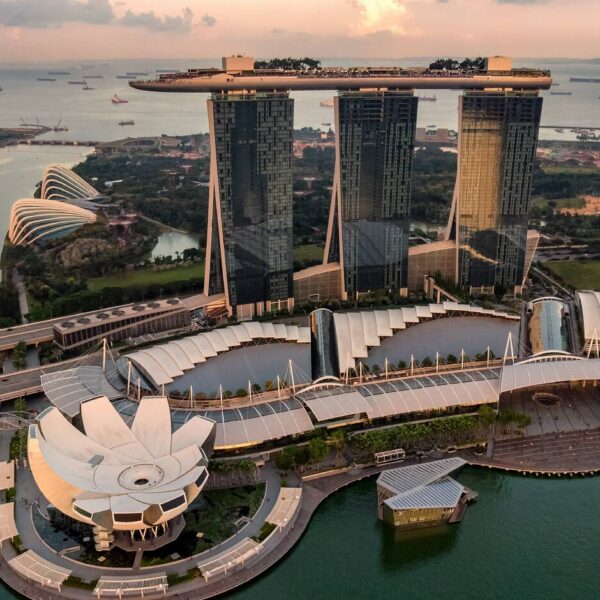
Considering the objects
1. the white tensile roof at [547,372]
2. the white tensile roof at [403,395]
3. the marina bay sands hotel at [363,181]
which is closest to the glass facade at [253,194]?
the marina bay sands hotel at [363,181]

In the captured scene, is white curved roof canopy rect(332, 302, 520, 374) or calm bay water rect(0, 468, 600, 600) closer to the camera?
calm bay water rect(0, 468, 600, 600)

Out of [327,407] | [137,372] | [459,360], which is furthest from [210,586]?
[459,360]

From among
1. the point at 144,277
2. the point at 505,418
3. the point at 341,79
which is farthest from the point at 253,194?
the point at 505,418

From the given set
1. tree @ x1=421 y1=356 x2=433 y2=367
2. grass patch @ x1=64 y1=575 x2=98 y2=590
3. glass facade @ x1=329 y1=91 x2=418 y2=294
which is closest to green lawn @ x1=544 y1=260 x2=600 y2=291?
glass facade @ x1=329 y1=91 x2=418 y2=294

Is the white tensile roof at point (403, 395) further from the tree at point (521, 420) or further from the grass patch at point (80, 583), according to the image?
the grass patch at point (80, 583)

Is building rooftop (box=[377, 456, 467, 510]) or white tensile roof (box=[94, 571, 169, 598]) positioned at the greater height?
building rooftop (box=[377, 456, 467, 510])

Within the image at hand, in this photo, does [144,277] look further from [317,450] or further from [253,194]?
[317,450]

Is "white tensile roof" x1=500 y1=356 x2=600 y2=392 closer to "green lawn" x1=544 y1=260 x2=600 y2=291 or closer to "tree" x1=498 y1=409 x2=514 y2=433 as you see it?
"tree" x1=498 y1=409 x2=514 y2=433
